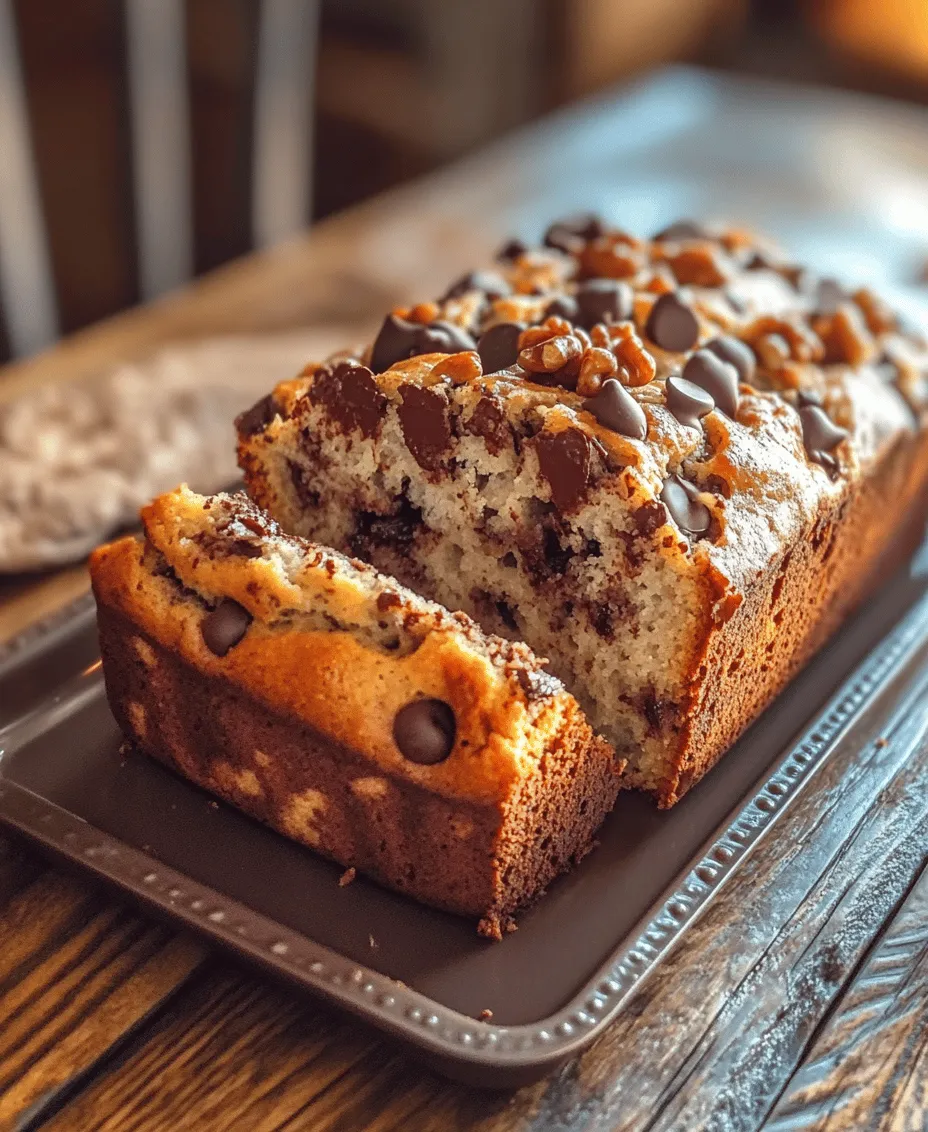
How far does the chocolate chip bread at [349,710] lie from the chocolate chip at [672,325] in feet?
2.06

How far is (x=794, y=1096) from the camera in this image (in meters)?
1.41

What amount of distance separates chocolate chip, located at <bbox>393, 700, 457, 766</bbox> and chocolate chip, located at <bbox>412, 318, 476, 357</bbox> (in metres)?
0.58

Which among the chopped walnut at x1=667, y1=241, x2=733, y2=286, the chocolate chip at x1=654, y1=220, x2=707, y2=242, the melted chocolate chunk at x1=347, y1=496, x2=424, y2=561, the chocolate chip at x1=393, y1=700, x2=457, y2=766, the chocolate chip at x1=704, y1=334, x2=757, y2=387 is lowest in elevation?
the melted chocolate chunk at x1=347, y1=496, x2=424, y2=561

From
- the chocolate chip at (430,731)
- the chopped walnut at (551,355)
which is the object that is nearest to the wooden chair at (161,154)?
the chopped walnut at (551,355)

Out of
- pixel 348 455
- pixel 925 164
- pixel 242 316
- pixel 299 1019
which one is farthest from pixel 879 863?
pixel 925 164

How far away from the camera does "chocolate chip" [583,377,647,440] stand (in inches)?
65.2

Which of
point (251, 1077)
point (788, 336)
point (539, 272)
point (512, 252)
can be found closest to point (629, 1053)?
point (251, 1077)

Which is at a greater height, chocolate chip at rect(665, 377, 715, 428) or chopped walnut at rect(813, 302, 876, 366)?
chocolate chip at rect(665, 377, 715, 428)

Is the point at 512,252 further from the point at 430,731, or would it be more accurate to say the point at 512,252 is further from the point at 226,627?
the point at 430,731

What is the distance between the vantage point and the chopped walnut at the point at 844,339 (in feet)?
7.06

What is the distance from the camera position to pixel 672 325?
1.95 m

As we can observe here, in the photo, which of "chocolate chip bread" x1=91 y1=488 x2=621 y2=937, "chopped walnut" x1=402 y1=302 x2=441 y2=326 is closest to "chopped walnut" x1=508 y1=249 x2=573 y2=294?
"chopped walnut" x1=402 y1=302 x2=441 y2=326

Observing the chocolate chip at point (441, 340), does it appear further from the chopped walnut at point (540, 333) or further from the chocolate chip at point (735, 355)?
the chocolate chip at point (735, 355)

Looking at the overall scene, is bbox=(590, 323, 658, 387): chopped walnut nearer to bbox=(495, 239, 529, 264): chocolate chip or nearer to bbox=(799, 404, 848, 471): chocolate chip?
bbox=(799, 404, 848, 471): chocolate chip
